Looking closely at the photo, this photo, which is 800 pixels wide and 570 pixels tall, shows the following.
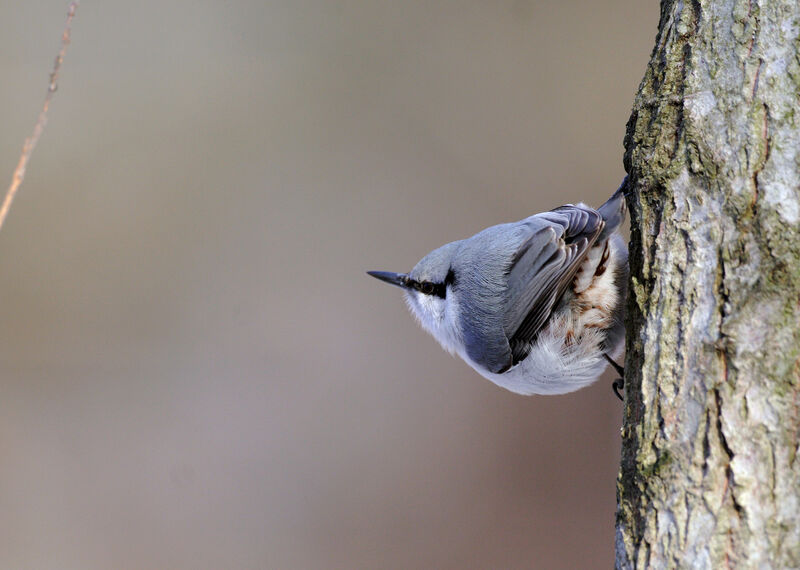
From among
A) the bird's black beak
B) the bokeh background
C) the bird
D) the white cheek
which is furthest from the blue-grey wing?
the bokeh background

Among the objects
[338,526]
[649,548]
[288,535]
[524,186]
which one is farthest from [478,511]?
[649,548]

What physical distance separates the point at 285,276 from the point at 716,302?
278cm

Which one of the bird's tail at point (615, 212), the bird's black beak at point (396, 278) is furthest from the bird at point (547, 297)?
the bird's black beak at point (396, 278)

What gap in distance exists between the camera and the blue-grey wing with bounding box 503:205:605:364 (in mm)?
1850

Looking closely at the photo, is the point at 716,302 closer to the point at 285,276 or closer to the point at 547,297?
the point at 547,297

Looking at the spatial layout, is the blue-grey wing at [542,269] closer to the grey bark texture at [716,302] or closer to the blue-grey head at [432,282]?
the blue-grey head at [432,282]

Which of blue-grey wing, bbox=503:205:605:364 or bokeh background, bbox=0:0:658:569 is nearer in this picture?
blue-grey wing, bbox=503:205:605:364

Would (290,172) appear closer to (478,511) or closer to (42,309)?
(42,309)

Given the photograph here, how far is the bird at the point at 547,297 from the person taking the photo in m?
1.87

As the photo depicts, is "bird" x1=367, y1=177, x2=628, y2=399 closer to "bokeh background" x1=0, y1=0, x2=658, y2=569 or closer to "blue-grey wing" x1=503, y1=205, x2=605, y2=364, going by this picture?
"blue-grey wing" x1=503, y1=205, x2=605, y2=364

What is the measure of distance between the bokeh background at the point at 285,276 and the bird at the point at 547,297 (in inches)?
54.5

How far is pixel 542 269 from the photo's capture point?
6.13 ft

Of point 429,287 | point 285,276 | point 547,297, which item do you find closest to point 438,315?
point 429,287

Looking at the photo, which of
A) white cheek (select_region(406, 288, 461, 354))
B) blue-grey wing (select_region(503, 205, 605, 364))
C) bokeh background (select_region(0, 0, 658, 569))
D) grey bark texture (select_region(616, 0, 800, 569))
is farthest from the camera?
bokeh background (select_region(0, 0, 658, 569))
